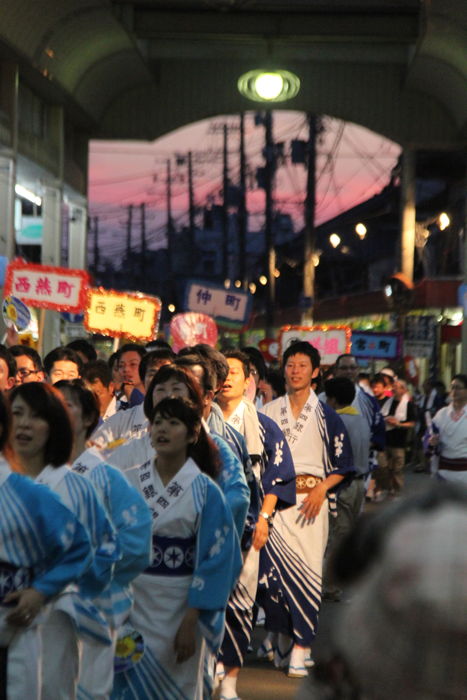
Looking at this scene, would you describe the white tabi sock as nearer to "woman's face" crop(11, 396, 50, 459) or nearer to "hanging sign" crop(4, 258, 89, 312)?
"woman's face" crop(11, 396, 50, 459)

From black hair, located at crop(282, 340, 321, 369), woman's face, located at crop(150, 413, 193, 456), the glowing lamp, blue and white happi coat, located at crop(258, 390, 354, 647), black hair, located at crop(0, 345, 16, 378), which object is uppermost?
the glowing lamp

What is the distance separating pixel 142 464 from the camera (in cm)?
539

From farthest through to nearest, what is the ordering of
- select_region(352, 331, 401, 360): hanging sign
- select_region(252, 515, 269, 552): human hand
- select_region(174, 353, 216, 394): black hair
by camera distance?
select_region(352, 331, 401, 360): hanging sign < select_region(252, 515, 269, 552): human hand < select_region(174, 353, 216, 394): black hair

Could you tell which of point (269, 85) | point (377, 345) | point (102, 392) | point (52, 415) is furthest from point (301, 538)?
point (269, 85)

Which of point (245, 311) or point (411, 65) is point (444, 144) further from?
point (245, 311)

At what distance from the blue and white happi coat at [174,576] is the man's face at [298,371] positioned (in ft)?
11.0

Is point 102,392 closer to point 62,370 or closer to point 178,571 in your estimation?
point 62,370

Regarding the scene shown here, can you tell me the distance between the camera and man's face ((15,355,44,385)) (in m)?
9.09

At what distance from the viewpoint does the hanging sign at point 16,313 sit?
14234 millimetres

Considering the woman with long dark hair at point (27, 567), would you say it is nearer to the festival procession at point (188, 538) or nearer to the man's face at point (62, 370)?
the festival procession at point (188, 538)

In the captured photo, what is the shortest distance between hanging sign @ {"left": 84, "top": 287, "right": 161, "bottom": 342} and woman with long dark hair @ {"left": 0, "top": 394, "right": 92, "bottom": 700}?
1015 centimetres

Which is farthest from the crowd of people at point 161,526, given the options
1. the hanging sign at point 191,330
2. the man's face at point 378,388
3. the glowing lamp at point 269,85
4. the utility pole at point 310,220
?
the utility pole at point 310,220

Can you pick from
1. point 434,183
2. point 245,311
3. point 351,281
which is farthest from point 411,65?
point 351,281

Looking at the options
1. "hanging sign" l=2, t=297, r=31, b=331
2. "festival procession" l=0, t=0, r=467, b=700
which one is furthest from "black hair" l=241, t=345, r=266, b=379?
"hanging sign" l=2, t=297, r=31, b=331
